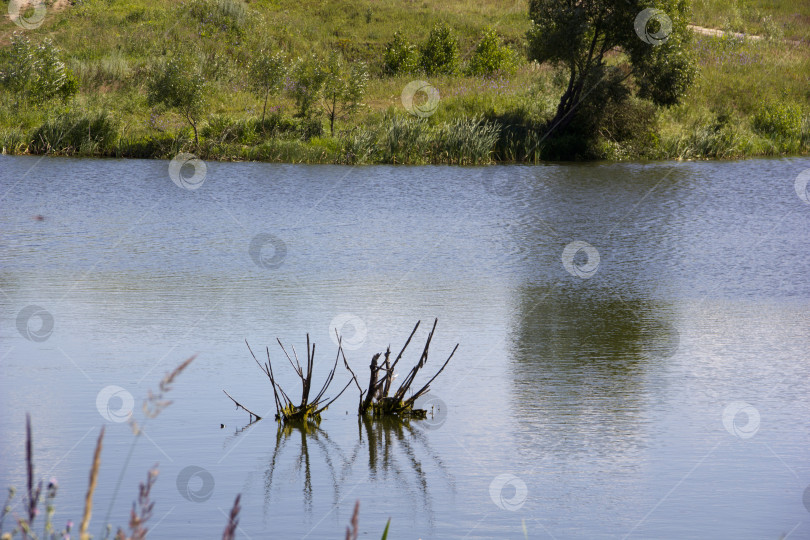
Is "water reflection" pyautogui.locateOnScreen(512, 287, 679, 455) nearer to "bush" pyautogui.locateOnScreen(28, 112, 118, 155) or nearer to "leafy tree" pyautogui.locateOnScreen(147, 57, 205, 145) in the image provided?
"leafy tree" pyautogui.locateOnScreen(147, 57, 205, 145)

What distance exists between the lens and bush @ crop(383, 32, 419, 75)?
1463 inches

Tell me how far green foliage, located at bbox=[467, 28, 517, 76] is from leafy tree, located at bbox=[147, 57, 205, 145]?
14.5 meters

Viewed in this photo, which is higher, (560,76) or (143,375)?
(560,76)

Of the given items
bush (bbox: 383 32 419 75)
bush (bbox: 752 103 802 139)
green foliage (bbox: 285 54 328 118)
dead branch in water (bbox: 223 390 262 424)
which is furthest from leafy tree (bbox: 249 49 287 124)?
dead branch in water (bbox: 223 390 262 424)

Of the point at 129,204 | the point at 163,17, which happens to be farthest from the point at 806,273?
the point at 163,17

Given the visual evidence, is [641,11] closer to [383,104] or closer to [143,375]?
[383,104]

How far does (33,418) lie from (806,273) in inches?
358

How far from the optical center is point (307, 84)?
2466cm

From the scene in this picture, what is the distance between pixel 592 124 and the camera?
1006 inches

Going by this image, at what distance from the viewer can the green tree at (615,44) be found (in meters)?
24.0

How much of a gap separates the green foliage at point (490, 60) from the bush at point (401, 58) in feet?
7.82

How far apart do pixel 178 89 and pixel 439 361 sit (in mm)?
18112

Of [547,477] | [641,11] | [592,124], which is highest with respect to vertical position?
[641,11]

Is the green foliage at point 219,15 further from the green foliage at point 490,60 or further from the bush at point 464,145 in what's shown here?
the bush at point 464,145
